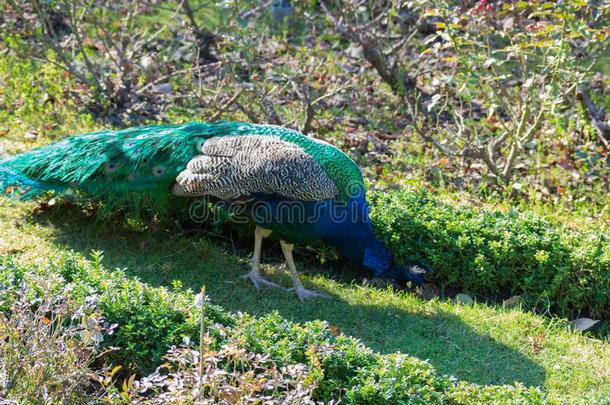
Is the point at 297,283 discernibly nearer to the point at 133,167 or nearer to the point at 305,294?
the point at 305,294

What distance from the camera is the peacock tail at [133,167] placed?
4668mm

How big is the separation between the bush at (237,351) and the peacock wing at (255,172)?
2.57ft

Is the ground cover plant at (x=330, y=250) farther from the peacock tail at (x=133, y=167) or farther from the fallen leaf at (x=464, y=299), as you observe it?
the peacock tail at (x=133, y=167)

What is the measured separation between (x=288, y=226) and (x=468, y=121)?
2823 mm

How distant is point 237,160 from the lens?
4531 mm

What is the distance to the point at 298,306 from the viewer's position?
4629 mm

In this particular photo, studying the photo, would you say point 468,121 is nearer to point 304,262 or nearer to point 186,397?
point 304,262

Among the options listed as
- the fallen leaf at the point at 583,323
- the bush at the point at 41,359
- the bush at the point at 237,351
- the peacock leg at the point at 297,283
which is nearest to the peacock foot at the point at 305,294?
the peacock leg at the point at 297,283

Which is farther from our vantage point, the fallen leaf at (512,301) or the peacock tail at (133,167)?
the fallen leaf at (512,301)

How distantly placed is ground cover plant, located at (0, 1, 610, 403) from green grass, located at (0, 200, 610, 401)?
13 millimetres

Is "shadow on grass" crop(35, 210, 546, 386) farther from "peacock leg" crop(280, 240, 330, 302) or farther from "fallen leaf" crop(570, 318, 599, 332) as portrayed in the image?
"fallen leaf" crop(570, 318, 599, 332)

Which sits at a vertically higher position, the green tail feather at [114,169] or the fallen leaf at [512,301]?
the green tail feather at [114,169]

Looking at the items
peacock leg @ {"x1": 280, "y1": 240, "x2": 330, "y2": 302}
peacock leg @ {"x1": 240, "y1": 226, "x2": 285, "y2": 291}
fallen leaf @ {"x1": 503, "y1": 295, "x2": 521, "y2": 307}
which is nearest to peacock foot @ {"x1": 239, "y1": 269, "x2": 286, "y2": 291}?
peacock leg @ {"x1": 240, "y1": 226, "x2": 285, "y2": 291}

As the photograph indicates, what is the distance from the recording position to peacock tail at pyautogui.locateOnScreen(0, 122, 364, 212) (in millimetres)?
4668
